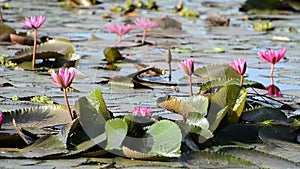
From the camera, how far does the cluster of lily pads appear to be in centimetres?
177

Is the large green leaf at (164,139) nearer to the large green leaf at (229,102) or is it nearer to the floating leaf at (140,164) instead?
the floating leaf at (140,164)

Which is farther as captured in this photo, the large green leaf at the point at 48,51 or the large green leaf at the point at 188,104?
the large green leaf at the point at 48,51

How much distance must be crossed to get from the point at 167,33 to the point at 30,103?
8.21ft

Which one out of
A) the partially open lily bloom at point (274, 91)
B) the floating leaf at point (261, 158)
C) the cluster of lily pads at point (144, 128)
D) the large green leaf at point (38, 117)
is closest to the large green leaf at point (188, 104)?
the cluster of lily pads at point (144, 128)

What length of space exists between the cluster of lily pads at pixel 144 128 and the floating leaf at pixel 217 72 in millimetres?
656

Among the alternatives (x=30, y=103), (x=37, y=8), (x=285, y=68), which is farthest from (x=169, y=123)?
(x=37, y=8)

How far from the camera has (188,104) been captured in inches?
79.0

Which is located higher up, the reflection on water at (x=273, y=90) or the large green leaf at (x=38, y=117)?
the large green leaf at (x=38, y=117)

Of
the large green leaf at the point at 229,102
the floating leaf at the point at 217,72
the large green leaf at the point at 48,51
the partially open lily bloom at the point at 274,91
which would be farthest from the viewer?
the large green leaf at the point at 48,51

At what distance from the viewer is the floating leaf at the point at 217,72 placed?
2.85m

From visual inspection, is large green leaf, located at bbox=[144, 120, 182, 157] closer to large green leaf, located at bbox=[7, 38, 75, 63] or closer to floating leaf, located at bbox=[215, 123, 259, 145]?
floating leaf, located at bbox=[215, 123, 259, 145]

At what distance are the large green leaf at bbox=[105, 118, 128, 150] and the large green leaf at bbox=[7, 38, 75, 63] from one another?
61.7 inches

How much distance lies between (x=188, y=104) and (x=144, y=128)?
200 mm

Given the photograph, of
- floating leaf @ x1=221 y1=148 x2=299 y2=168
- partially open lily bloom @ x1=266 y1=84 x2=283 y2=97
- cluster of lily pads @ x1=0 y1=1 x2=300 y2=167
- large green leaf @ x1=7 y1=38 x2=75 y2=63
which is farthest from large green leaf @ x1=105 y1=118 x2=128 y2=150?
large green leaf @ x1=7 y1=38 x2=75 y2=63
